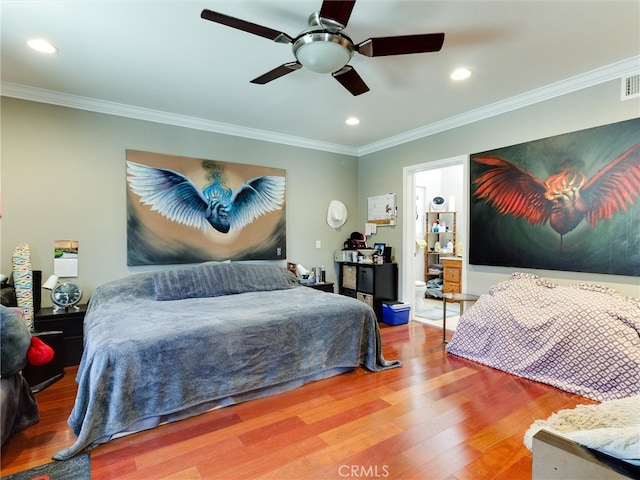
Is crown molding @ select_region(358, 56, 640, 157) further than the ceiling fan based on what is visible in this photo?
Yes

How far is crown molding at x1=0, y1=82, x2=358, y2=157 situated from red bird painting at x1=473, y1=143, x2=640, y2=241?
246 cm

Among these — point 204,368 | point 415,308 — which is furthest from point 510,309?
point 204,368

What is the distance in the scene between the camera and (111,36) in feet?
7.44

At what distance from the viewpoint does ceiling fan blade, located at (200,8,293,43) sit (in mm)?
1735

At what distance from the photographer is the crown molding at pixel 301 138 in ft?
9.35

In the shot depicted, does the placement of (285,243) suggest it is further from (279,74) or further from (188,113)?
(279,74)

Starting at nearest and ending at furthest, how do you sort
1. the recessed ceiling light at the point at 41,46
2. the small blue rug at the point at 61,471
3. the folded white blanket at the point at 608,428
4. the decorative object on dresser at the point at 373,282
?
the folded white blanket at the point at 608,428
the small blue rug at the point at 61,471
the recessed ceiling light at the point at 41,46
the decorative object on dresser at the point at 373,282

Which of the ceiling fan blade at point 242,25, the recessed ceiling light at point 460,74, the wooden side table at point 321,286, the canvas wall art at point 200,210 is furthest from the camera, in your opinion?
the wooden side table at point 321,286

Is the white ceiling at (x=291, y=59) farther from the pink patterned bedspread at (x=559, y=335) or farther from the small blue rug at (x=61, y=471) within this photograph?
the small blue rug at (x=61, y=471)

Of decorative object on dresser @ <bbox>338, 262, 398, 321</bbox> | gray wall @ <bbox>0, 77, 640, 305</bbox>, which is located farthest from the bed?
decorative object on dresser @ <bbox>338, 262, 398, 321</bbox>

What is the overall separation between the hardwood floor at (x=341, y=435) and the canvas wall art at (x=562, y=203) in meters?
1.24

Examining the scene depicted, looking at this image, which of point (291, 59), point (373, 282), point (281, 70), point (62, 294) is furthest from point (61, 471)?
point (373, 282)

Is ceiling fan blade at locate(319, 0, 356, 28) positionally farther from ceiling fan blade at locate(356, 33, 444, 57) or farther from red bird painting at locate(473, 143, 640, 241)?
red bird painting at locate(473, 143, 640, 241)

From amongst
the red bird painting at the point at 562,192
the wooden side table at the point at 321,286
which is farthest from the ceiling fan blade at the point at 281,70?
the wooden side table at the point at 321,286
